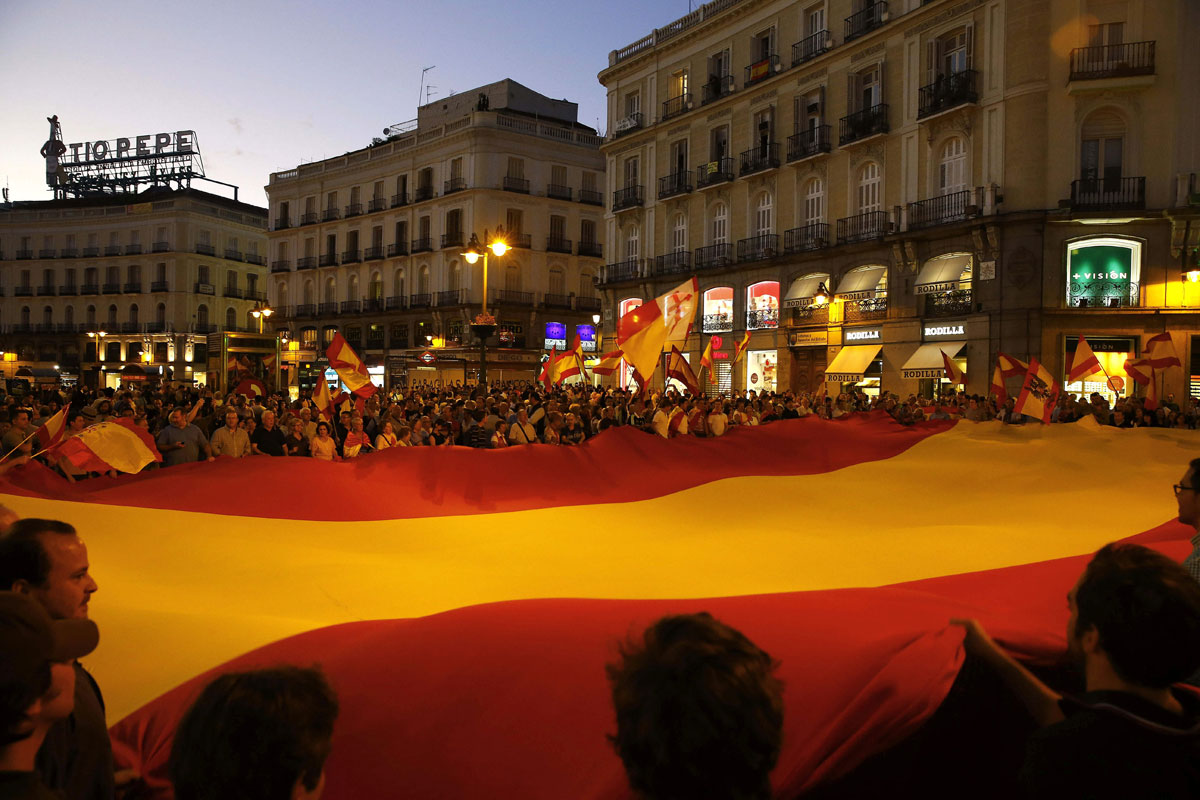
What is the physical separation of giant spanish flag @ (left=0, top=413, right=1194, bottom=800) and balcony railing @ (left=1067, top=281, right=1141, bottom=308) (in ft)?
59.9

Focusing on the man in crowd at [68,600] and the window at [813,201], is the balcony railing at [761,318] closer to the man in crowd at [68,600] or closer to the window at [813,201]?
the window at [813,201]

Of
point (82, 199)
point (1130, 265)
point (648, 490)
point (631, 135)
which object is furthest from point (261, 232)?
point (648, 490)

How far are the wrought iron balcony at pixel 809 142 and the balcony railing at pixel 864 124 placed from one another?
684 mm

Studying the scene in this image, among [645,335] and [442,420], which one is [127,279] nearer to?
[442,420]

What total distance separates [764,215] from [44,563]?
109 ft

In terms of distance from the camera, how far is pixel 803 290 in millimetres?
31312

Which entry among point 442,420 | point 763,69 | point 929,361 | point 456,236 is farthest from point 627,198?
point 442,420

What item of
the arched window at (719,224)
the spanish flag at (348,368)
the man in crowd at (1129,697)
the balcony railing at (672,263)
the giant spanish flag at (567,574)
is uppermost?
the arched window at (719,224)

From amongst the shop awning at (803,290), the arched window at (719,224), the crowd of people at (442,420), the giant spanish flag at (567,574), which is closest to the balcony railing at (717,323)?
the shop awning at (803,290)

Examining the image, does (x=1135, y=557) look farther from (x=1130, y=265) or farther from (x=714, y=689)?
(x=1130, y=265)

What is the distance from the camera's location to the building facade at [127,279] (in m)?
64.9

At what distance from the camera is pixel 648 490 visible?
24.3 feet

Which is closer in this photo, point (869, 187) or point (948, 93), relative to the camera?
point (948, 93)

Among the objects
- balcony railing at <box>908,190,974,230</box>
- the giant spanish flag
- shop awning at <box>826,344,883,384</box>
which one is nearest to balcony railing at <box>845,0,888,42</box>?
balcony railing at <box>908,190,974,230</box>
